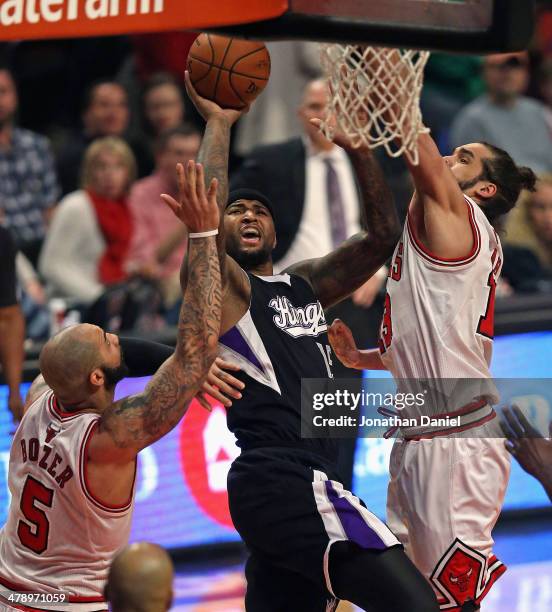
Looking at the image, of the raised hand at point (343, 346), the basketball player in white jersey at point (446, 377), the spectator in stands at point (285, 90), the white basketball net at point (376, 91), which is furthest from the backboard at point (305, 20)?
the spectator in stands at point (285, 90)

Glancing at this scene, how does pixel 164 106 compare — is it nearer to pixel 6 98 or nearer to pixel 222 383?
pixel 6 98

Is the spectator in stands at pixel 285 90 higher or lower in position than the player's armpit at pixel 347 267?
higher

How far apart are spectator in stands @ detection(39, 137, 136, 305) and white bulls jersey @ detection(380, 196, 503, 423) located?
170 inches

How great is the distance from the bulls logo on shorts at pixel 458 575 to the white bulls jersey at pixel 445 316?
54cm

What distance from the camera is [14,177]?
10.3 m

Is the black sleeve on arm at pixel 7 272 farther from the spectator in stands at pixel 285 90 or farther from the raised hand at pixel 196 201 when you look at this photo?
the spectator in stands at pixel 285 90

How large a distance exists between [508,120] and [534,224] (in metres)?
1.22

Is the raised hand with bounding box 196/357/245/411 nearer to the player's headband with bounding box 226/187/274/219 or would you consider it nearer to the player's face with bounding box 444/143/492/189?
the player's headband with bounding box 226/187/274/219

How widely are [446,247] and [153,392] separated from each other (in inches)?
49.8

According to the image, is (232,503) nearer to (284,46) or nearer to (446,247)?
(446,247)

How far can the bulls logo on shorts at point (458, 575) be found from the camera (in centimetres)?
526

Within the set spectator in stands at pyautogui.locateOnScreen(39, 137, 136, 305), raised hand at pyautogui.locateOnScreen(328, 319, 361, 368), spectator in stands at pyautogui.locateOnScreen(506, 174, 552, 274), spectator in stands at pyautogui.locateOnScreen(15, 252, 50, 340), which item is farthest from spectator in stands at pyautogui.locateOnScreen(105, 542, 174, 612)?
spectator in stands at pyautogui.locateOnScreen(506, 174, 552, 274)

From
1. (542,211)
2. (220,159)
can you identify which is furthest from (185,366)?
(542,211)

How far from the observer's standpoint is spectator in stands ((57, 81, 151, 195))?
1069 centimetres
